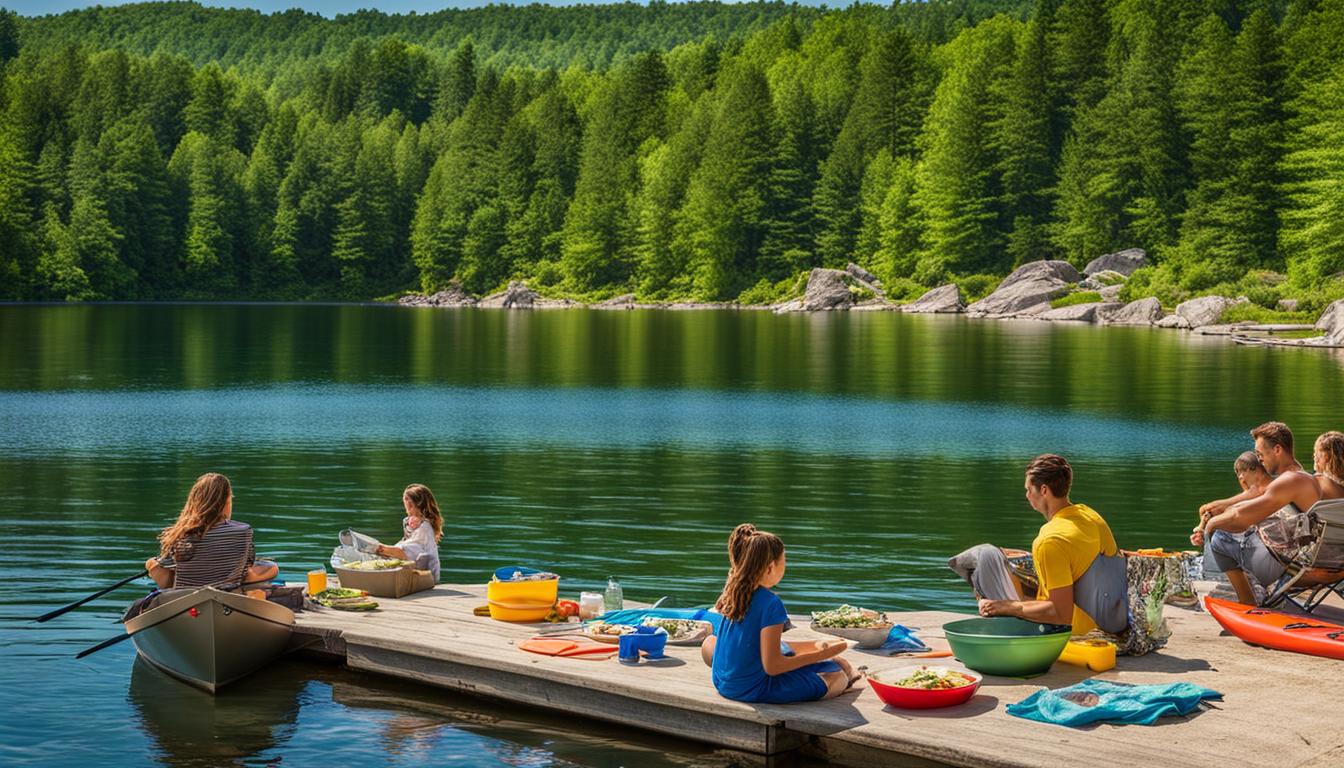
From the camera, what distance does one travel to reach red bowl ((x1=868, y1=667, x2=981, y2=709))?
415 inches

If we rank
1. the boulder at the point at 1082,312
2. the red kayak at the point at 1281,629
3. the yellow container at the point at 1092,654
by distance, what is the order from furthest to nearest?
1. the boulder at the point at 1082,312
2. the red kayak at the point at 1281,629
3. the yellow container at the point at 1092,654

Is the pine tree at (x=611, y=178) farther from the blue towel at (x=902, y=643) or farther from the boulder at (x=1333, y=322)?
the blue towel at (x=902, y=643)

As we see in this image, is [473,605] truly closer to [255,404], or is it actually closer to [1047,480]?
[1047,480]

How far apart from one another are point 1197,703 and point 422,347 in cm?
6228

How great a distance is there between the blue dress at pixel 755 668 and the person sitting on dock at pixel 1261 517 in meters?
4.66

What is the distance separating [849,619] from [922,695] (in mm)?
2042

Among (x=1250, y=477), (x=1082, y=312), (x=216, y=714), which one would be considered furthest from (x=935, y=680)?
(x=1082, y=312)

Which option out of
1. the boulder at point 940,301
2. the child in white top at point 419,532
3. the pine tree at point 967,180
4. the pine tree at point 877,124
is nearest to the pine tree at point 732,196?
the pine tree at point 877,124

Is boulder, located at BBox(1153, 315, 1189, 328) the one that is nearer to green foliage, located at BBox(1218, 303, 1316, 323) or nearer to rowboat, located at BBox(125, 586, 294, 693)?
green foliage, located at BBox(1218, 303, 1316, 323)

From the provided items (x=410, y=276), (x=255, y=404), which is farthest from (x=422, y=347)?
(x=410, y=276)

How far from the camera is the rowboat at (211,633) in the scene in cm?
1282

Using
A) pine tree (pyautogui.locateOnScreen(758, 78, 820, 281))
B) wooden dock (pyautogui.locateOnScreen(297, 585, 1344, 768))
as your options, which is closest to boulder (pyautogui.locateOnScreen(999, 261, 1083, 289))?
pine tree (pyautogui.locateOnScreen(758, 78, 820, 281))

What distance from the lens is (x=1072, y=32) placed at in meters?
119

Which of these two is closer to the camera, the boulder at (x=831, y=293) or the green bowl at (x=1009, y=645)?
the green bowl at (x=1009, y=645)
